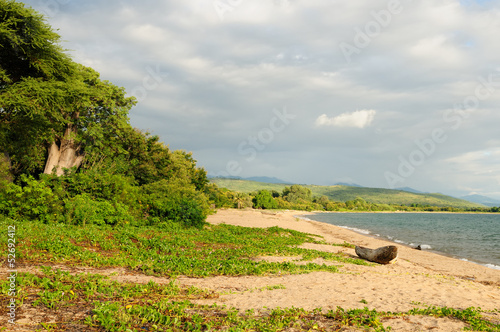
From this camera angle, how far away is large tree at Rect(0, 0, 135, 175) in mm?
17656

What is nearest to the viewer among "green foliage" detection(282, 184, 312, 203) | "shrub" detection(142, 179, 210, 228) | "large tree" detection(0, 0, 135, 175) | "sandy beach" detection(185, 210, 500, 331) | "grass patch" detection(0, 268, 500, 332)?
"grass patch" detection(0, 268, 500, 332)

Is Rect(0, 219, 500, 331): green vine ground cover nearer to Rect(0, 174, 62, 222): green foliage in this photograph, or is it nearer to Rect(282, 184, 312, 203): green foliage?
Rect(0, 174, 62, 222): green foliage

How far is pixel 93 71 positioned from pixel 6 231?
59.5 ft

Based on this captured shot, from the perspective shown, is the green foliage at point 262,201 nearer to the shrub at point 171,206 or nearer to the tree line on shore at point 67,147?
the tree line on shore at point 67,147

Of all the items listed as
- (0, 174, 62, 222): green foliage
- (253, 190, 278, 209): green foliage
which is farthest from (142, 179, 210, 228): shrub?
(253, 190, 278, 209): green foliage

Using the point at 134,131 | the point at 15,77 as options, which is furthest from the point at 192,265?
the point at 134,131

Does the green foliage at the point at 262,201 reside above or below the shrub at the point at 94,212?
below

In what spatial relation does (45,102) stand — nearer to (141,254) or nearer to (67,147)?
(67,147)

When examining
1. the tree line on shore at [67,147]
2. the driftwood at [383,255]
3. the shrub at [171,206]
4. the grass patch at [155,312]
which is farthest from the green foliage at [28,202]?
the driftwood at [383,255]

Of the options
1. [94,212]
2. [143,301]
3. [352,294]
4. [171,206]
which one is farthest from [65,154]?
[352,294]

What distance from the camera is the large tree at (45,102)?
17.7 meters

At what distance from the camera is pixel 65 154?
2392 centimetres

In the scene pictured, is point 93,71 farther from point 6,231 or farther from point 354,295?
point 354,295

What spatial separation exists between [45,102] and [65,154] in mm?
7345
